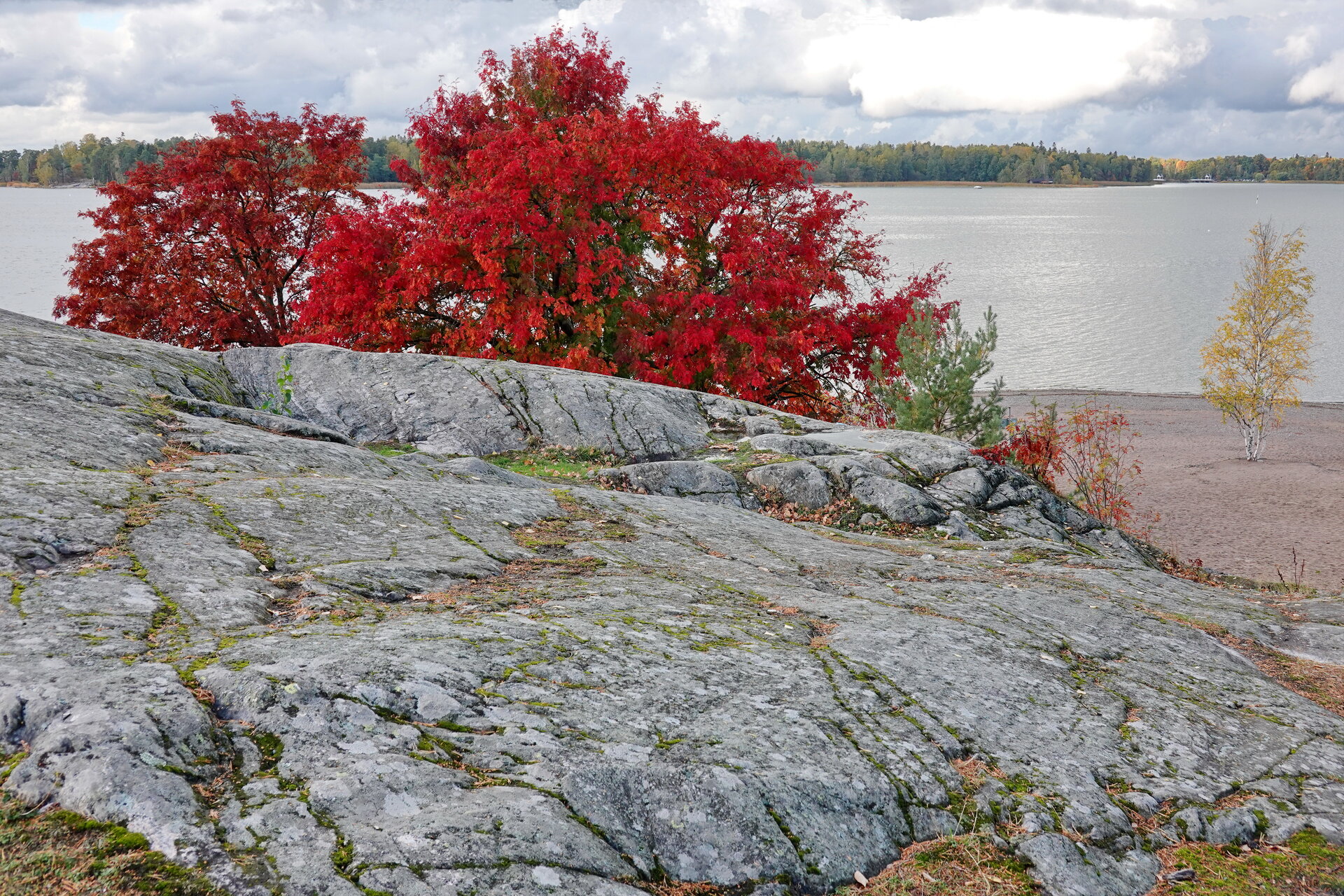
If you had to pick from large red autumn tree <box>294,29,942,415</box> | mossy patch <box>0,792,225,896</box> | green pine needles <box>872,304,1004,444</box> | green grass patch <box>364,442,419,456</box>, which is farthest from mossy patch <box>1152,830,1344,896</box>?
large red autumn tree <box>294,29,942,415</box>

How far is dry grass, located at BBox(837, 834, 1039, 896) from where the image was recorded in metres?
3.15

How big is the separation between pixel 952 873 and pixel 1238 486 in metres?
29.5

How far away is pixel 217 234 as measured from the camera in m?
20.2

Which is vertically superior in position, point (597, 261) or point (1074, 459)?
point (597, 261)

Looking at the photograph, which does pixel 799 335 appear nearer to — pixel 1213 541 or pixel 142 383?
pixel 142 383

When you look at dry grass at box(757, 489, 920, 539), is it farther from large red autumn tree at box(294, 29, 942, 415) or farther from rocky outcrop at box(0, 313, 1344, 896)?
large red autumn tree at box(294, 29, 942, 415)

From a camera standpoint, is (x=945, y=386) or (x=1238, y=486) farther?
(x=1238, y=486)

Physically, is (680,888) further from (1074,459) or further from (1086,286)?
(1086,286)

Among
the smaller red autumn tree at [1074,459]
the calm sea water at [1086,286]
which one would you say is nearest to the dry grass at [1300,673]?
the smaller red autumn tree at [1074,459]

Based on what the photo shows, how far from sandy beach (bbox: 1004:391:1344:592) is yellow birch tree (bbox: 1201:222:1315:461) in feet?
5.11

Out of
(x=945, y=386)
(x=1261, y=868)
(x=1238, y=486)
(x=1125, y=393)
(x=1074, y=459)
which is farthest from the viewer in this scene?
(x=1125, y=393)

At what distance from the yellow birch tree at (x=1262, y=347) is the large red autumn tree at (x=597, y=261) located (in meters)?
22.3

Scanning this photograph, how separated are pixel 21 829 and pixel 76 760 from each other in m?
0.27

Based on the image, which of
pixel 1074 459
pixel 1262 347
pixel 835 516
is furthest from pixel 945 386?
pixel 1262 347
